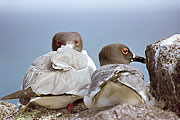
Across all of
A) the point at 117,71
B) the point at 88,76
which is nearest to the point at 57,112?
the point at 88,76

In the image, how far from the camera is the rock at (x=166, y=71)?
3.00 ft

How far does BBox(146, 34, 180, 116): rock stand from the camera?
0.92 m

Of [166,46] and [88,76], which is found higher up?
[166,46]

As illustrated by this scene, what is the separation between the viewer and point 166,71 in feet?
3.08

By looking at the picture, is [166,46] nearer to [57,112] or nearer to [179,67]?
[179,67]

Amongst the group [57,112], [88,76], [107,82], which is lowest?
[57,112]

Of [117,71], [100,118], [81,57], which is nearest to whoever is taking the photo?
[100,118]

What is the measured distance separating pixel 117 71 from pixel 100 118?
0.71 ft

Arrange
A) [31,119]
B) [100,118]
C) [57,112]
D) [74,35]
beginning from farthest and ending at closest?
1. [74,35]
2. [57,112]
3. [31,119]
4. [100,118]

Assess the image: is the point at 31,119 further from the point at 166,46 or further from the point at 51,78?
the point at 166,46

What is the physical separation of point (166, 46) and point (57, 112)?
2.24 ft

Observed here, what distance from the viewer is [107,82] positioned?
35.2 inches

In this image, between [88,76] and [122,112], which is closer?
[122,112]

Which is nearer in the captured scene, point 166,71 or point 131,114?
point 131,114
